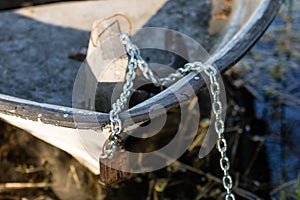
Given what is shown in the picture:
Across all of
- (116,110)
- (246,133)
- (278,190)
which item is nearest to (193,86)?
(116,110)

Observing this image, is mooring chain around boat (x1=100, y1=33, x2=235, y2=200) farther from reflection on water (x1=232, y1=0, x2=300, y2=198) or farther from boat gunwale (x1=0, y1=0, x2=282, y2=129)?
reflection on water (x1=232, y1=0, x2=300, y2=198)

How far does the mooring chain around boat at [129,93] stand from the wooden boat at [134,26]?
3 cm

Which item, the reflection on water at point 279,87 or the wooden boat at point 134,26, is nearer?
the wooden boat at point 134,26

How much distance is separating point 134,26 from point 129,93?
1.08 metres

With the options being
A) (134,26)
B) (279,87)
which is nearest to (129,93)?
(134,26)

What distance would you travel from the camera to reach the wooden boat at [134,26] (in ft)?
4.76

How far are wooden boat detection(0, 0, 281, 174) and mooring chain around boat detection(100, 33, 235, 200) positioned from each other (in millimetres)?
31

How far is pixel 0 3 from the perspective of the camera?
111 inches

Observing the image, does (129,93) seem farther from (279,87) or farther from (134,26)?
(279,87)

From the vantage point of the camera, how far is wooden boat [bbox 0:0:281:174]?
1451 mm

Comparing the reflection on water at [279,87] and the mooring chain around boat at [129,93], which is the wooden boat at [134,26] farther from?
the reflection on water at [279,87]

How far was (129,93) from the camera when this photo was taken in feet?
4.94

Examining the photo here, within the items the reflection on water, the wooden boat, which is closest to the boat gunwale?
the wooden boat

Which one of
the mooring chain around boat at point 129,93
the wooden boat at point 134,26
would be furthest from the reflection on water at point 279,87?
the mooring chain around boat at point 129,93
